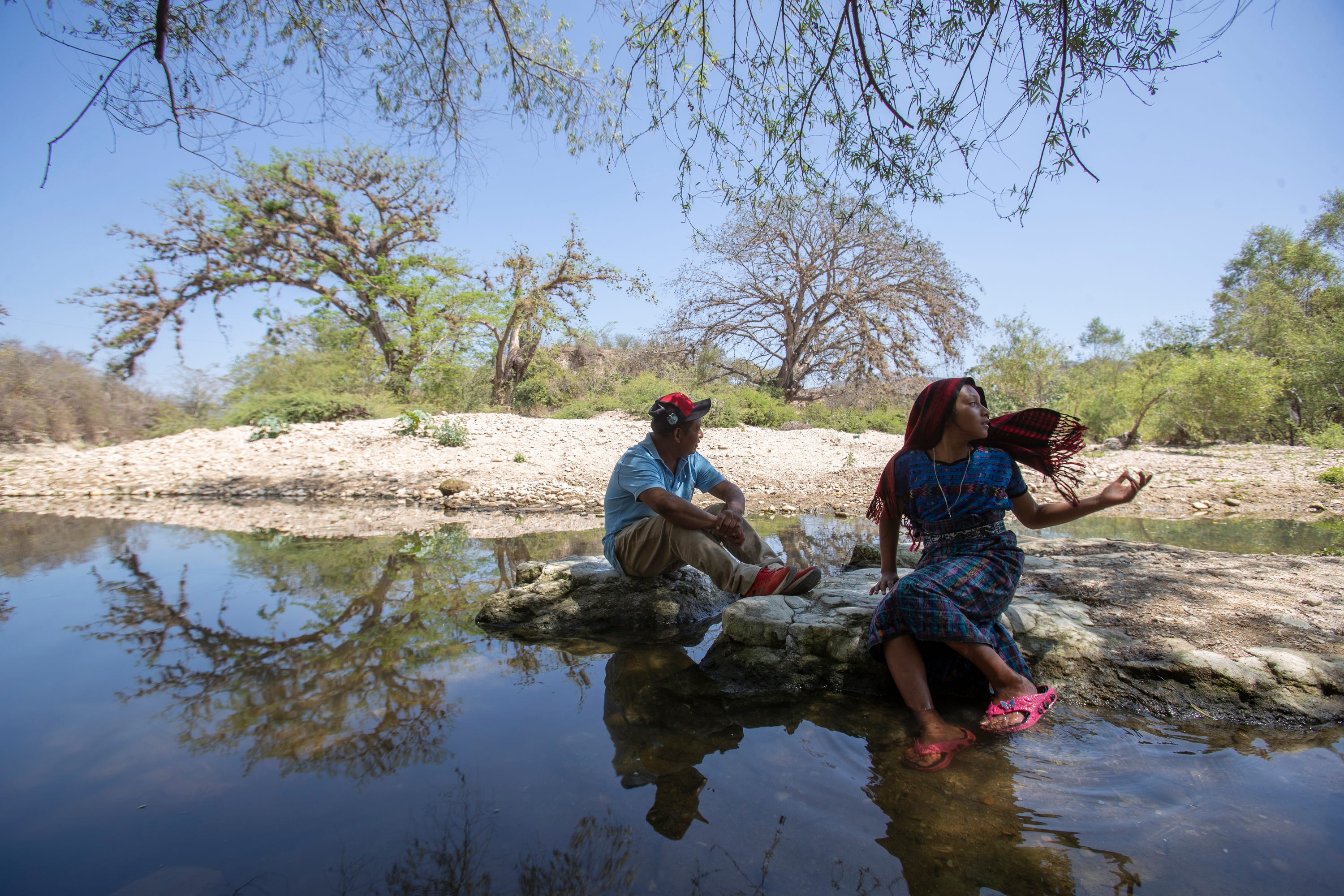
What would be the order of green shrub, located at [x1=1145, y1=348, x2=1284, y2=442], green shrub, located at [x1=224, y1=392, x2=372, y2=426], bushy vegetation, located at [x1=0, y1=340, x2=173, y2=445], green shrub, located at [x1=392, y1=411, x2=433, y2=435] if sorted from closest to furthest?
1. green shrub, located at [x1=392, y1=411, x2=433, y2=435]
2. green shrub, located at [x1=1145, y1=348, x2=1284, y2=442]
3. green shrub, located at [x1=224, y1=392, x2=372, y2=426]
4. bushy vegetation, located at [x1=0, y1=340, x2=173, y2=445]

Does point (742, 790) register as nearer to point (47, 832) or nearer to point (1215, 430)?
point (47, 832)

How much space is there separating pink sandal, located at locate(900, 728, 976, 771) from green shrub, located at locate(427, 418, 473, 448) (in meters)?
11.9

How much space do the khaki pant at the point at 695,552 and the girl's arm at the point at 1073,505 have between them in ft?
3.19

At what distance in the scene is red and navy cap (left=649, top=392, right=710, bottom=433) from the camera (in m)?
3.79

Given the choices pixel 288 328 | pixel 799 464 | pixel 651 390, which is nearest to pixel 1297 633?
pixel 799 464

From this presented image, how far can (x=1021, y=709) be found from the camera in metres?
2.44

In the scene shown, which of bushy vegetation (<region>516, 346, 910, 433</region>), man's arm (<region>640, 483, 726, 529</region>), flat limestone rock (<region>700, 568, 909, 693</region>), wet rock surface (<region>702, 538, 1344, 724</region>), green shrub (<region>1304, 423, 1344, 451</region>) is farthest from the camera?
bushy vegetation (<region>516, 346, 910, 433</region>)

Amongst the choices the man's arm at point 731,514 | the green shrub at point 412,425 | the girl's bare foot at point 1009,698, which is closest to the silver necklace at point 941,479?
the girl's bare foot at point 1009,698

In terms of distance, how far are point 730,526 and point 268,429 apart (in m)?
14.4

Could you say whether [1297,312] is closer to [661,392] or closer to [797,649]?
[661,392]

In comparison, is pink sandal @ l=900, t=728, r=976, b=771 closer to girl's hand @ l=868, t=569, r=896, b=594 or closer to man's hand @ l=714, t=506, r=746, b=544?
girl's hand @ l=868, t=569, r=896, b=594

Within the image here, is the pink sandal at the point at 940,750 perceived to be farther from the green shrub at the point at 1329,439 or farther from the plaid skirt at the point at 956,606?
the green shrub at the point at 1329,439

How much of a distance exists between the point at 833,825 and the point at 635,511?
2.32 meters

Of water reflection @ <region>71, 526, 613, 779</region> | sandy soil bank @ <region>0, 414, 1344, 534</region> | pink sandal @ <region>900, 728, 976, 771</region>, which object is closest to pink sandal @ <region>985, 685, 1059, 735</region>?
pink sandal @ <region>900, 728, 976, 771</region>
